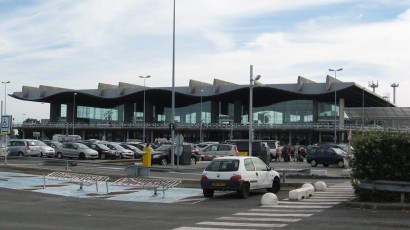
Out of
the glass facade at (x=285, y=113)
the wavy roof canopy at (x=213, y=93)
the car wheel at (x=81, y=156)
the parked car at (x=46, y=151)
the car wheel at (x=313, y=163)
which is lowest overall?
the car wheel at (x=313, y=163)

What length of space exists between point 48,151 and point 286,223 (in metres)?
34.6

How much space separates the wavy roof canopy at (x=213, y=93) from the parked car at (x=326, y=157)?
50.5 meters

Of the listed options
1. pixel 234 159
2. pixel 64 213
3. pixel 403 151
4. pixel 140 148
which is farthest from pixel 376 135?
pixel 140 148

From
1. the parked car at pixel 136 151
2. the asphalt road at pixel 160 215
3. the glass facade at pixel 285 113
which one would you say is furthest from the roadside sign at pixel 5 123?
the glass facade at pixel 285 113

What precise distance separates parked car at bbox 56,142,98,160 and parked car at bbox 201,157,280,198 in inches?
1021

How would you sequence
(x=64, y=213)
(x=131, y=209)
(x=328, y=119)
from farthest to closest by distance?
(x=328, y=119), (x=131, y=209), (x=64, y=213)

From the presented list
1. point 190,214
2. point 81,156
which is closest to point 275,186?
point 190,214

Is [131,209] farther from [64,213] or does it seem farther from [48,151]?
[48,151]

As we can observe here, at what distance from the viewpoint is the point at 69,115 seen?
400 feet

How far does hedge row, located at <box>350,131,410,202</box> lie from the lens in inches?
587

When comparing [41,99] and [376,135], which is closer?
[376,135]

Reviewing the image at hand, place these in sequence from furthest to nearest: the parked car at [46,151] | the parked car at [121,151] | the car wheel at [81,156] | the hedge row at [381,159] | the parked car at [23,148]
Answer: the parked car at [121,151] < the parked car at [46,151] < the car wheel at [81,156] < the parked car at [23,148] < the hedge row at [381,159]

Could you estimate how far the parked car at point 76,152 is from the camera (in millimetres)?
42750

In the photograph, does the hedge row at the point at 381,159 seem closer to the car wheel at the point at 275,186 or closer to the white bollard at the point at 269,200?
the white bollard at the point at 269,200
